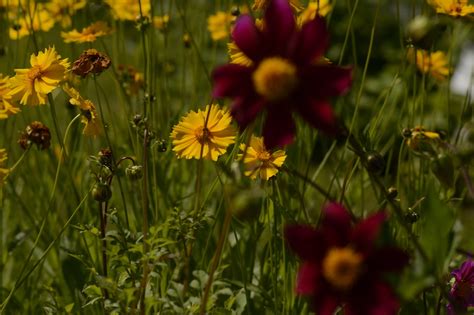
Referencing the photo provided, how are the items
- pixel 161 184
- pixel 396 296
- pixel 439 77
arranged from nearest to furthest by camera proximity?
pixel 396 296 → pixel 161 184 → pixel 439 77

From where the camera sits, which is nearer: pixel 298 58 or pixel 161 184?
pixel 298 58

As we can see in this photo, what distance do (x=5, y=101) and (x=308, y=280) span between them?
502 millimetres

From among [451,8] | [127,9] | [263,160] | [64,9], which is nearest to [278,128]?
[263,160]

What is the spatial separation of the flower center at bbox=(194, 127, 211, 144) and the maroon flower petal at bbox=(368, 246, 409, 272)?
0.38m

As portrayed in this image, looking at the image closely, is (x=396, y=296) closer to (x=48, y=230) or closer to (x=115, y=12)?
(x=48, y=230)

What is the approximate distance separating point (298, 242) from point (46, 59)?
1.61ft

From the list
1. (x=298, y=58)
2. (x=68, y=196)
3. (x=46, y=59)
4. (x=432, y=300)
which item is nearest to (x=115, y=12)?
(x=68, y=196)

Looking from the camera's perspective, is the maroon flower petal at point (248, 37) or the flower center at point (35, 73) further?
the flower center at point (35, 73)

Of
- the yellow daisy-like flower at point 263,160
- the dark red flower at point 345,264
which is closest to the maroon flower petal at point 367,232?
the dark red flower at point 345,264

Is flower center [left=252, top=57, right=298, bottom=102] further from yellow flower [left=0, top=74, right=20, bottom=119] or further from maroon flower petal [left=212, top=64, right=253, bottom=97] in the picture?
yellow flower [left=0, top=74, right=20, bottom=119]

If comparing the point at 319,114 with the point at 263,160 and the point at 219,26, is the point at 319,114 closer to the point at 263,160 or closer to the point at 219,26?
the point at 263,160

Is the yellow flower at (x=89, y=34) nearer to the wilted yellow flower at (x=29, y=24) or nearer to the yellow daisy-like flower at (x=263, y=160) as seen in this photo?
the wilted yellow flower at (x=29, y=24)

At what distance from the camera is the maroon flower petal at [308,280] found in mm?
586

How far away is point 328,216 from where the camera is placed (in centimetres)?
61
